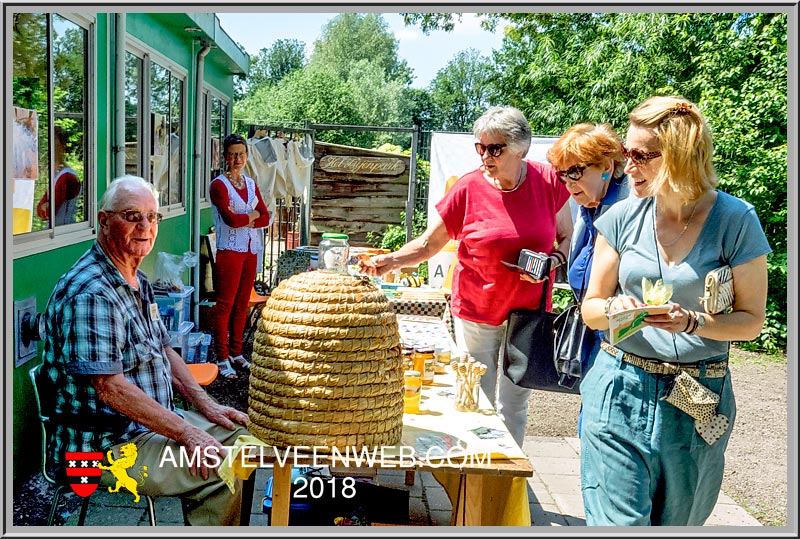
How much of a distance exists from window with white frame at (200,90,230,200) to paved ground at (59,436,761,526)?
6289 millimetres

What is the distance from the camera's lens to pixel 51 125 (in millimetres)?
4086

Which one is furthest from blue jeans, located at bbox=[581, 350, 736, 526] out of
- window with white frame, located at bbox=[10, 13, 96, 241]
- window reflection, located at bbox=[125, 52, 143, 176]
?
window reflection, located at bbox=[125, 52, 143, 176]

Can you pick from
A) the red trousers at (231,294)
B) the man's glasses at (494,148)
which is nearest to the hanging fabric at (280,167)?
the red trousers at (231,294)

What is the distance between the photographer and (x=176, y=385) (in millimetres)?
2920

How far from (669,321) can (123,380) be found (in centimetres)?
172

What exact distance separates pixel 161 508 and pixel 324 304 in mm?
1936

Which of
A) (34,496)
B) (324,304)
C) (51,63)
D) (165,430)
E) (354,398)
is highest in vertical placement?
(51,63)

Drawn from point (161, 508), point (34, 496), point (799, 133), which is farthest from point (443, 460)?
point (34, 496)

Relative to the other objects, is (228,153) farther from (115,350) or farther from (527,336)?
(115,350)

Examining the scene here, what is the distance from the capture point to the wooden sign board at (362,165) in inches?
500

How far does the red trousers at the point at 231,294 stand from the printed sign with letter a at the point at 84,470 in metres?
3.82

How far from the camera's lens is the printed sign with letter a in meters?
2.53

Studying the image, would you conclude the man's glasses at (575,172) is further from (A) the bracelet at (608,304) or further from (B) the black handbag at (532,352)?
(A) the bracelet at (608,304)

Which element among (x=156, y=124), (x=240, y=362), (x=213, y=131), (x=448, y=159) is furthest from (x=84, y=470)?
(x=213, y=131)
